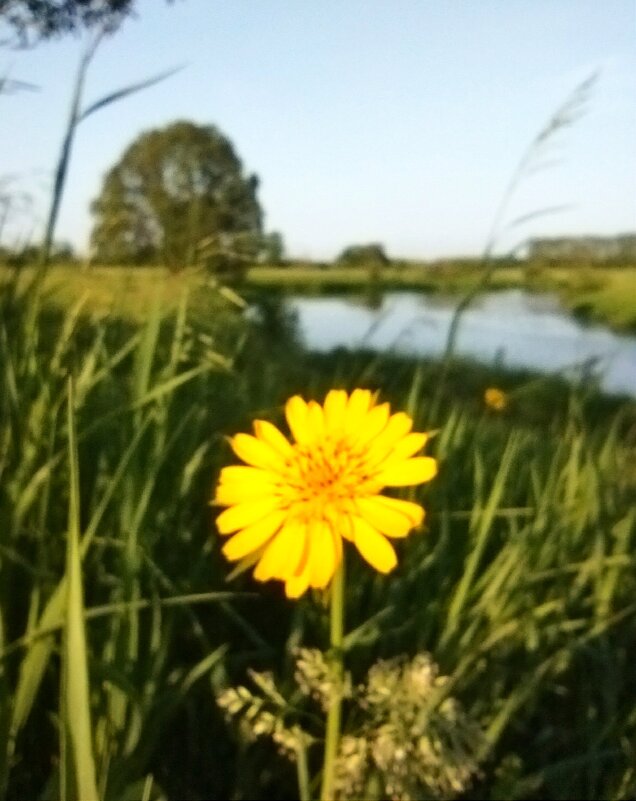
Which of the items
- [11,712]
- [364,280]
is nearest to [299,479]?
[11,712]

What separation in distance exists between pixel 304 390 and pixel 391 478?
122 centimetres

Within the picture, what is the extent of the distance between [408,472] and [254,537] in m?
0.10

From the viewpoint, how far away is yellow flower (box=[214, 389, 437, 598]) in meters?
0.70

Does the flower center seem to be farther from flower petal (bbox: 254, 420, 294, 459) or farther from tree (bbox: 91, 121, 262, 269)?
tree (bbox: 91, 121, 262, 269)

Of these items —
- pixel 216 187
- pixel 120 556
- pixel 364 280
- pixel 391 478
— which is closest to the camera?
pixel 391 478

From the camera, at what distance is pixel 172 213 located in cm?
159

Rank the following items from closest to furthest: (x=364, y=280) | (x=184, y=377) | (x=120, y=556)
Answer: (x=120, y=556) < (x=184, y=377) < (x=364, y=280)

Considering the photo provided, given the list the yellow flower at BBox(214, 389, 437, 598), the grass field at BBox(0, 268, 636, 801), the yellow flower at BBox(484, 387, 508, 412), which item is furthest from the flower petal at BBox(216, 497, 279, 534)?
the yellow flower at BBox(484, 387, 508, 412)

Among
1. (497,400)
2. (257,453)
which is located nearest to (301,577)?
(257,453)

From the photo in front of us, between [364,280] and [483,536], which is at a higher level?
[364,280]

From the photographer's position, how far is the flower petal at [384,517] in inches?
27.3

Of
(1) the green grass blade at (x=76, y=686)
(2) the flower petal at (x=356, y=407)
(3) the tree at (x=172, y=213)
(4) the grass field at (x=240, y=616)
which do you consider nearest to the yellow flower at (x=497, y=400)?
(4) the grass field at (x=240, y=616)

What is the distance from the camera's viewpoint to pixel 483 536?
123 centimetres

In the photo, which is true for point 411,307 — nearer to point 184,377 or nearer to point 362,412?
point 184,377
